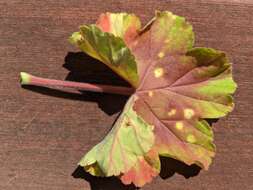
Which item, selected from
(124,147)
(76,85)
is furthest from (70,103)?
(124,147)

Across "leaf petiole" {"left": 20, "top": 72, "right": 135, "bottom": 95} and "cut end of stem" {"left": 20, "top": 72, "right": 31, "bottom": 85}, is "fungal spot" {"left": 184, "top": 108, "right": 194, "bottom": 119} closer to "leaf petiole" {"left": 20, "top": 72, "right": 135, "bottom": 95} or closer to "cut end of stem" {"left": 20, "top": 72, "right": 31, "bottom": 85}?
"leaf petiole" {"left": 20, "top": 72, "right": 135, "bottom": 95}

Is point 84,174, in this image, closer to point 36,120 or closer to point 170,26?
point 36,120

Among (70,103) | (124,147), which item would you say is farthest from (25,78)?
(124,147)

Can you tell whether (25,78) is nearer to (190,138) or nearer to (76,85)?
(76,85)

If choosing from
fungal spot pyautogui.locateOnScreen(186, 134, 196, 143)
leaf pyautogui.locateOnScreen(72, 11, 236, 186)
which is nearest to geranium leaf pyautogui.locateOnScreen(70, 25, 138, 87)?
leaf pyautogui.locateOnScreen(72, 11, 236, 186)

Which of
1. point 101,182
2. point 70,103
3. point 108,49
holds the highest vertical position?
point 108,49

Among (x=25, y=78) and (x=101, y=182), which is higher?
(x=25, y=78)

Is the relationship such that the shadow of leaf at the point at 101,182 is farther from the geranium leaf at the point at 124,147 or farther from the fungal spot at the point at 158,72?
the fungal spot at the point at 158,72
